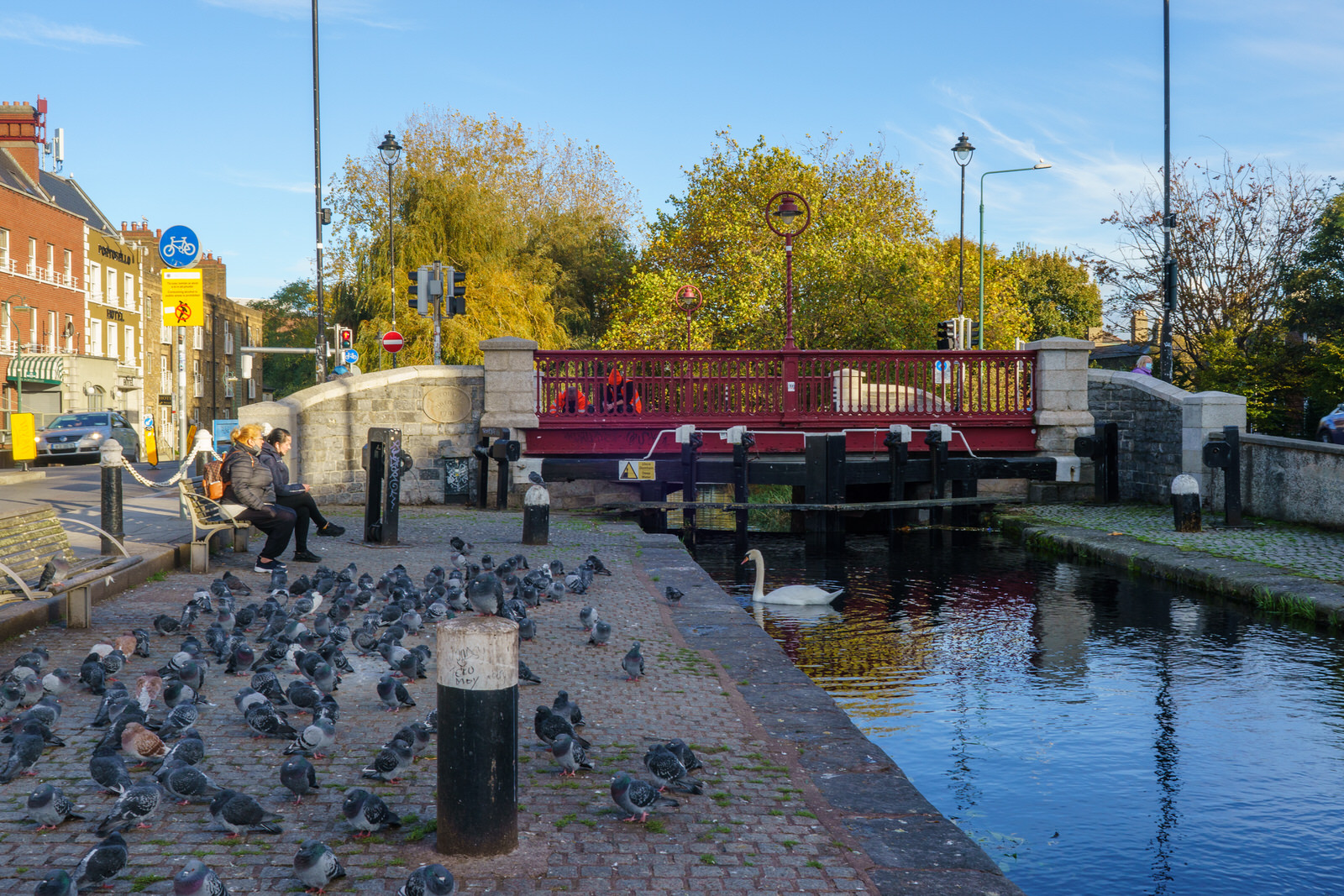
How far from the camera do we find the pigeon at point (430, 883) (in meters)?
3.28

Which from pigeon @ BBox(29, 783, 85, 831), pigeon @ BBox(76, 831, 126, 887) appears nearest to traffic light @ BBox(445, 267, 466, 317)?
pigeon @ BBox(29, 783, 85, 831)

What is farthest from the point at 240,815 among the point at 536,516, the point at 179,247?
the point at 179,247

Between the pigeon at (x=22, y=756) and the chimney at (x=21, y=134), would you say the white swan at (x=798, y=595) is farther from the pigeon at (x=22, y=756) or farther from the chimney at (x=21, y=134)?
the chimney at (x=21, y=134)

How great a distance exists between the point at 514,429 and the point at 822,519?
17.3ft

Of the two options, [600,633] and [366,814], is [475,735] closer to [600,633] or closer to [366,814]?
[366,814]

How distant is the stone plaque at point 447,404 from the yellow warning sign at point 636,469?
3131 millimetres

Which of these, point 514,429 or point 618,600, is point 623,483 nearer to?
point 514,429

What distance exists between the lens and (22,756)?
446cm

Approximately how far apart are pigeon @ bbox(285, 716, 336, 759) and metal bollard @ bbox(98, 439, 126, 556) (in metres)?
6.33

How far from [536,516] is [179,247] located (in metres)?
5.33

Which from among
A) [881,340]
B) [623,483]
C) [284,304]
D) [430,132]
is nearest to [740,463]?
[623,483]

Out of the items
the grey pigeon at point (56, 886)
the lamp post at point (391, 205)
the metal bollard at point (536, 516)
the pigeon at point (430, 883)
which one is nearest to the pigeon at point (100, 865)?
the grey pigeon at point (56, 886)

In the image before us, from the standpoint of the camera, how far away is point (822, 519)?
1767 centimetres

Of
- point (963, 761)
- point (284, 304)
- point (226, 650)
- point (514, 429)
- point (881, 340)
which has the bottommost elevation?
point (963, 761)
